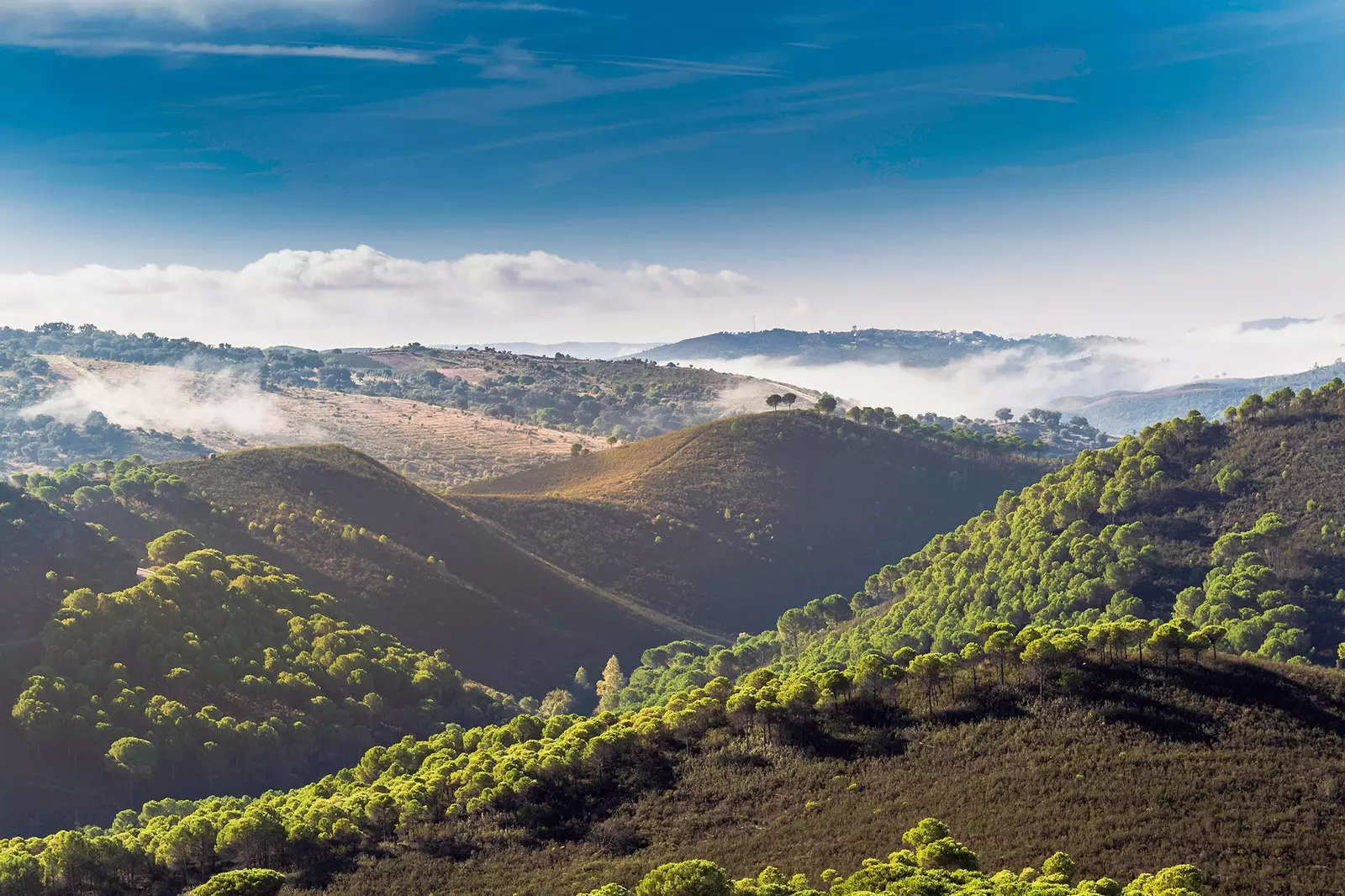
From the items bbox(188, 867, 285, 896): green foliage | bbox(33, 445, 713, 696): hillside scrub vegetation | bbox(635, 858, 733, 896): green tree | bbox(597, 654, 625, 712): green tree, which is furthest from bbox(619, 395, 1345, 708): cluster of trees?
bbox(188, 867, 285, 896): green foliage

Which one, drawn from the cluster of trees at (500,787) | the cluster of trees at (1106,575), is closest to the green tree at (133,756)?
the cluster of trees at (500,787)

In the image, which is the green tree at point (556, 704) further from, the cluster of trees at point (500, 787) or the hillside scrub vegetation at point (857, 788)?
the hillside scrub vegetation at point (857, 788)

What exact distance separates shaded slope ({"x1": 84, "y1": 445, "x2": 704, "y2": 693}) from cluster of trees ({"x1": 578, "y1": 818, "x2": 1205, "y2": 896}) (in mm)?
111857

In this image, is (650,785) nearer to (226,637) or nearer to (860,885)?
(860,885)

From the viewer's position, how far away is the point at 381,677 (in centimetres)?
13488

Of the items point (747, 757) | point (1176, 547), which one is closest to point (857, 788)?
point (747, 757)

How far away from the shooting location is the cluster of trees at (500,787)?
66938 mm

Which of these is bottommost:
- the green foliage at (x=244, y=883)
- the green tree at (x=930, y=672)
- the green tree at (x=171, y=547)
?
the green foliage at (x=244, y=883)

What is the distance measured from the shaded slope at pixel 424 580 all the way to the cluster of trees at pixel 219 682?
17.0 metres

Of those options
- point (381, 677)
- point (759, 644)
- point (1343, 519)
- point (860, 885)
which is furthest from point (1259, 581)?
point (381, 677)

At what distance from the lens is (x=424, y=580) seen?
6988 inches

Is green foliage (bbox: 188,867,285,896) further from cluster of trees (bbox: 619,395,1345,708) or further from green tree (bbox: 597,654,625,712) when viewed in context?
green tree (bbox: 597,654,625,712)

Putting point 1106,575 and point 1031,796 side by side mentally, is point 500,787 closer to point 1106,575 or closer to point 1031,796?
point 1031,796

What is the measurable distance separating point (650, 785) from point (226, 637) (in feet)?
264
